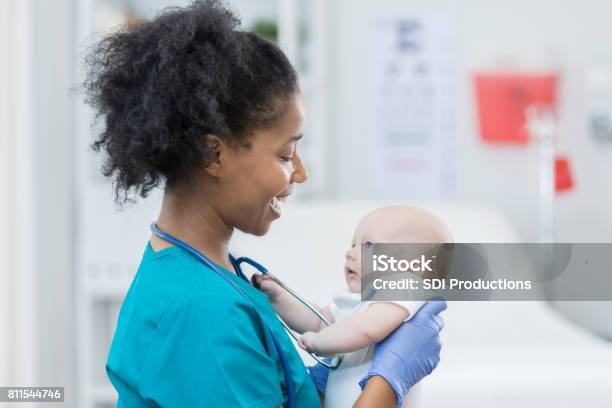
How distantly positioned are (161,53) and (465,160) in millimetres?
2045

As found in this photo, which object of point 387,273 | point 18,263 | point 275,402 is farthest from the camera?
point 18,263

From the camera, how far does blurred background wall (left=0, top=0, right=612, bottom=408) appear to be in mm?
2156

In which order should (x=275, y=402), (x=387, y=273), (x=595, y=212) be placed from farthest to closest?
(x=595, y=212), (x=387, y=273), (x=275, y=402)

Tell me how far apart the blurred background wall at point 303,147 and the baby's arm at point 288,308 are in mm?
1164

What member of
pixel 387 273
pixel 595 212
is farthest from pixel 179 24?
pixel 595 212

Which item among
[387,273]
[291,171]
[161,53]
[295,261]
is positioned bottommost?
[295,261]

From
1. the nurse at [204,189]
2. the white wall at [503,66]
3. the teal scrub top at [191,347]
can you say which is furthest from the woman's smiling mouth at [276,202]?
the white wall at [503,66]

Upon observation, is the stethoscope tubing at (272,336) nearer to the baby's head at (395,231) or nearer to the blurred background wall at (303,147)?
the baby's head at (395,231)

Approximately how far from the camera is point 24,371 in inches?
84.9

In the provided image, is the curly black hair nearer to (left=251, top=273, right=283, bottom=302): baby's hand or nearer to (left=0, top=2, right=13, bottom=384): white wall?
(left=251, top=273, right=283, bottom=302): baby's hand

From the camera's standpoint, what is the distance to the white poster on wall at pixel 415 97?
8.89ft

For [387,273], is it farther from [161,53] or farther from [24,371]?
[24,371]

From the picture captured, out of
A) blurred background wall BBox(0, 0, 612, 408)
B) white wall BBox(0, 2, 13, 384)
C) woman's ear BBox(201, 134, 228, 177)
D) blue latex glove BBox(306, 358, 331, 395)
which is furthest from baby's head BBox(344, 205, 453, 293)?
white wall BBox(0, 2, 13, 384)

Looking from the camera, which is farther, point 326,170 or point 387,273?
point 326,170
